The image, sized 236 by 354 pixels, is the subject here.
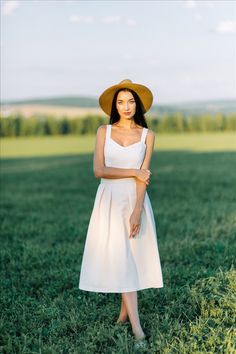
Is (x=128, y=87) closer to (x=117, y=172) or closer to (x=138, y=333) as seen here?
(x=117, y=172)

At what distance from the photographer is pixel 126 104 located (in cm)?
524

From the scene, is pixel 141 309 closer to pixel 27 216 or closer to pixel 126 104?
pixel 126 104

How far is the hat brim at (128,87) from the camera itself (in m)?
5.23

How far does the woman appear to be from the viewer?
17.0ft

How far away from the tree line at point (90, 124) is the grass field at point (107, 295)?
1947 inches

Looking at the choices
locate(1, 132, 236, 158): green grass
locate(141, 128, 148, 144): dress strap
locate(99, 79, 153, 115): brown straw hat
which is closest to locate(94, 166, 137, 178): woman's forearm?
locate(141, 128, 148, 144): dress strap

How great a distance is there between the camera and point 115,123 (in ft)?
17.7

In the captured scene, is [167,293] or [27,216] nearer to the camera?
[167,293]

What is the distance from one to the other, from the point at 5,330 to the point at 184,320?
1.67 meters

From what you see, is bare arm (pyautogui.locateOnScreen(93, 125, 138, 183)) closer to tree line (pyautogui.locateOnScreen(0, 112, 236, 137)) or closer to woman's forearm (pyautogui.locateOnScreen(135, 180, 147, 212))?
woman's forearm (pyautogui.locateOnScreen(135, 180, 147, 212))

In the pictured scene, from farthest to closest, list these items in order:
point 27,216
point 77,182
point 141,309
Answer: point 77,182 < point 27,216 < point 141,309

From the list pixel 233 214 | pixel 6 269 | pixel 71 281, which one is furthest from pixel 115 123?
pixel 233 214

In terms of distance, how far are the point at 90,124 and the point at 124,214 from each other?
6136cm

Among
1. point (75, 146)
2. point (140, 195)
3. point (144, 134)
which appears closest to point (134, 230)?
point (140, 195)
